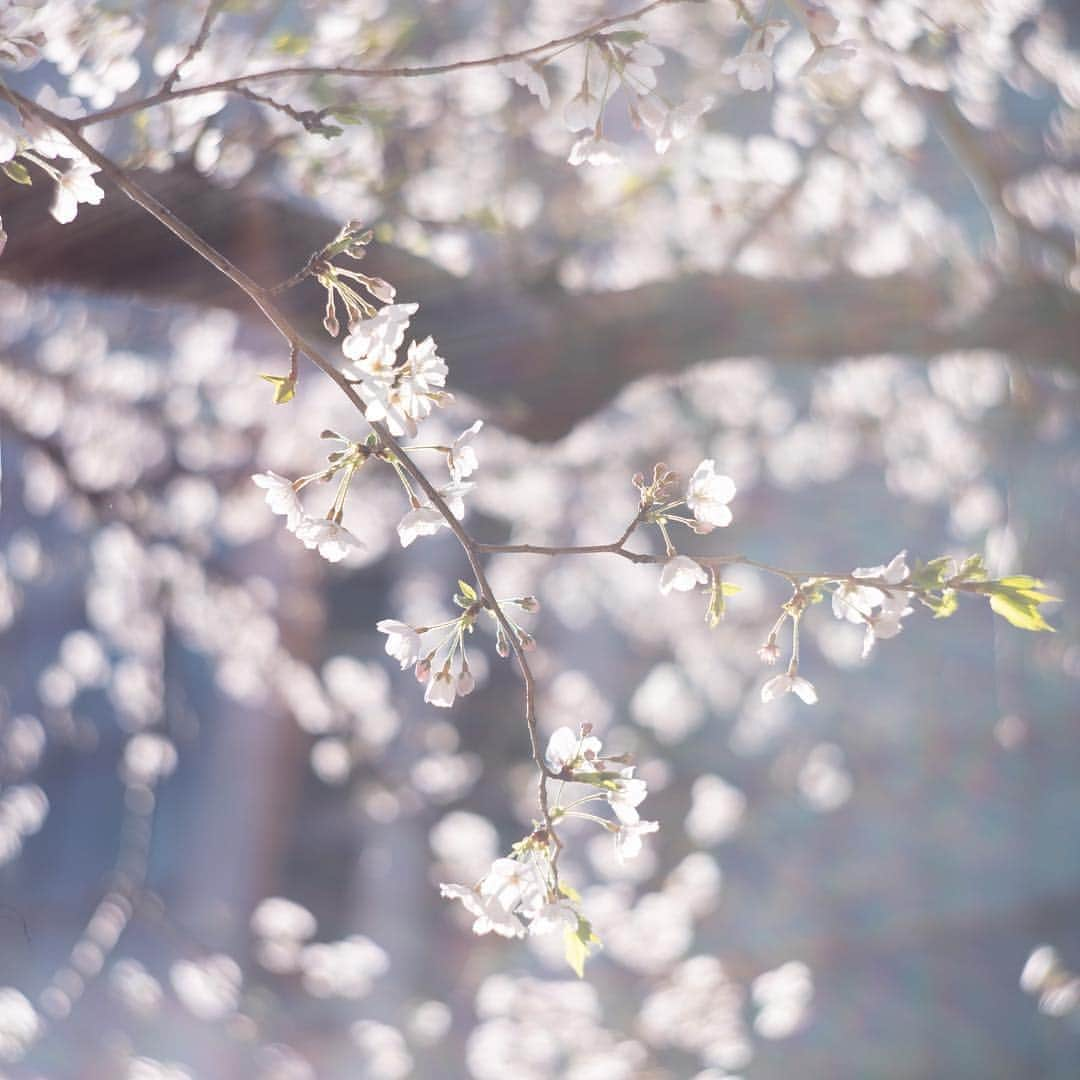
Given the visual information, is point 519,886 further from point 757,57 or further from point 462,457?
point 757,57

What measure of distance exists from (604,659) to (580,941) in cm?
184

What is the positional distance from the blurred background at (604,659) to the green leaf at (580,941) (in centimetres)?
87

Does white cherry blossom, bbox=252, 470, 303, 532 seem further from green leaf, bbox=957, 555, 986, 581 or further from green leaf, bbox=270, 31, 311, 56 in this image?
green leaf, bbox=270, 31, 311, 56

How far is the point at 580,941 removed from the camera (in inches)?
19.7

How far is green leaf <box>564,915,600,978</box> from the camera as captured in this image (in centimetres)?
49

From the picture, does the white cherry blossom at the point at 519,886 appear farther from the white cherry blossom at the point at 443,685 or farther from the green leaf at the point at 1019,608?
the green leaf at the point at 1019,608

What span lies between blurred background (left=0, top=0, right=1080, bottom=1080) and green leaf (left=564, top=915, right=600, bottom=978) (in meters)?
0.87

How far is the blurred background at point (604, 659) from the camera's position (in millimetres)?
1549

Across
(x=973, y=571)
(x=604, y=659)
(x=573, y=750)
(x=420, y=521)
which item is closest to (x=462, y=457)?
(x=420, y=521)

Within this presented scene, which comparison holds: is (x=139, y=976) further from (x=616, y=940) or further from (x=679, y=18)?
(x=679, y=18)

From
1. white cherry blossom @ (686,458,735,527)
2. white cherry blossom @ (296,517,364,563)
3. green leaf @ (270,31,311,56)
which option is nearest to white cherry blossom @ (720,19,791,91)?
white cherry blossom @ (686,458,735,527)

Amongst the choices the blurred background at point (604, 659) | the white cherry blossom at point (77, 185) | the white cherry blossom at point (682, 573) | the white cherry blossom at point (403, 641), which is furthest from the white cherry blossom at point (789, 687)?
the blurred background at point (604, 659)

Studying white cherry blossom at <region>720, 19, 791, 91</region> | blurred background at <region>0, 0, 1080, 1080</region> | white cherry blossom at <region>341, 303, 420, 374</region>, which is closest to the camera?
white cherry blossom at <region>341, 303, 420, 374</region>

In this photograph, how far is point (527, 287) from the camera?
49.2 inches
